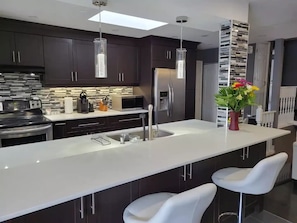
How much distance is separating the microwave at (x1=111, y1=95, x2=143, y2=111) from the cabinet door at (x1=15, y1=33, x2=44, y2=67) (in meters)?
1.49

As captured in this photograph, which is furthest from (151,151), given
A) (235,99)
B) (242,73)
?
(242,73)

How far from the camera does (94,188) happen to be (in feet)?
3.84

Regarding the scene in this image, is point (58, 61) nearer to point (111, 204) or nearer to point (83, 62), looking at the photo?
point (83, 62)

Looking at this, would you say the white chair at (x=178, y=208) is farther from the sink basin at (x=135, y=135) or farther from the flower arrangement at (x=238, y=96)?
the flower arrangement at (x=238, y=96)

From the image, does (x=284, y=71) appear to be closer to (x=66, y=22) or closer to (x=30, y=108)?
(x=66, y=22)

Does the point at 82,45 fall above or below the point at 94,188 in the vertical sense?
above

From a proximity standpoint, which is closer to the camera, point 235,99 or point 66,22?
point 235,99

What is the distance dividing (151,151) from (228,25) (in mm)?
1992

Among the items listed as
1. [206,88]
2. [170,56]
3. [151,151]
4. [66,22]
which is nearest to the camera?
[151,151]

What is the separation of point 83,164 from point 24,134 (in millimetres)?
2153

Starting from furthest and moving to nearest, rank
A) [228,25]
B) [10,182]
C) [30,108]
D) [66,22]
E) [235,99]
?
[30,108] → [66,22] → [228,25] → [235,99] → [10,182]

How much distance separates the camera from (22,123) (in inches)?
130

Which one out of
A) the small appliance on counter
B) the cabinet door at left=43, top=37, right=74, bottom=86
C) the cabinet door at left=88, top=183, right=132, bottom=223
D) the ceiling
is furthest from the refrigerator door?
the cabinet door at left=88, top=183, right=132, bottom=223

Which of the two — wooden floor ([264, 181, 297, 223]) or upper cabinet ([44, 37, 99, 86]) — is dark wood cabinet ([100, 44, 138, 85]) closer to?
upper cabinet ([44, 37, 99, 86])
